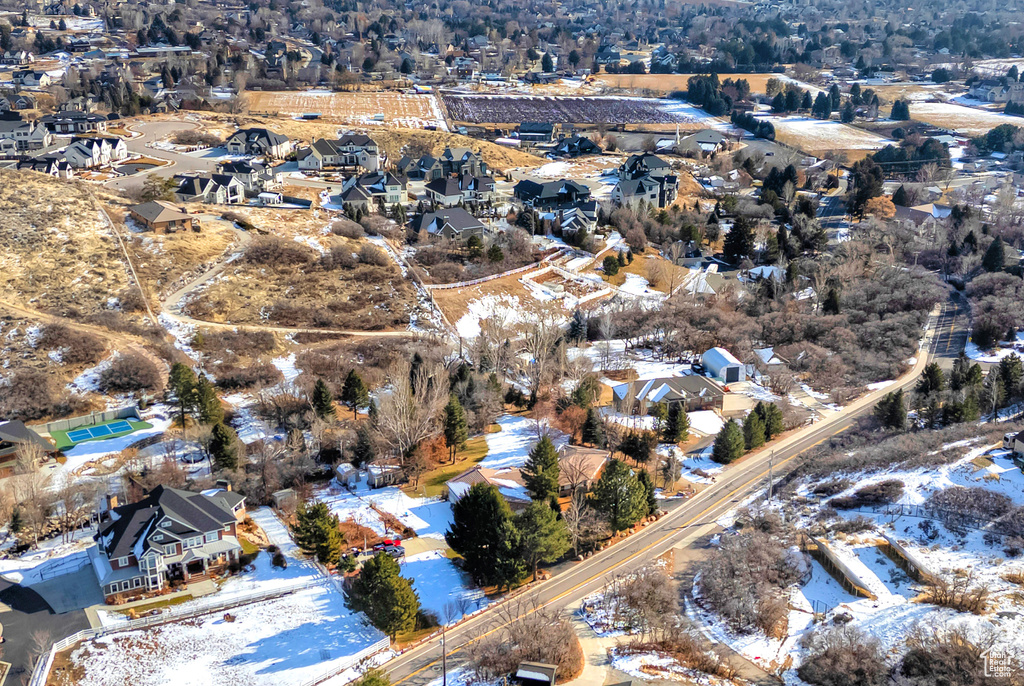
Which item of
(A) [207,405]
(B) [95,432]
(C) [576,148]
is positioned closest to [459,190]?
(C) [576,148]

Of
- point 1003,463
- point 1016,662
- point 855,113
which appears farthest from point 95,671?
point 855,113

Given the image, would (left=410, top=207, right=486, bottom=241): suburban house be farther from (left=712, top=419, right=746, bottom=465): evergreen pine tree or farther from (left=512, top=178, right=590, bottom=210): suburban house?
(left=712, top=419, right=746, bottom=465): evergreen pine tree

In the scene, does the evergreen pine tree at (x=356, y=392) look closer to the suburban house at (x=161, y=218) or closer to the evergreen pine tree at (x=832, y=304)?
Result: the suburban house at (x=161, y=218)

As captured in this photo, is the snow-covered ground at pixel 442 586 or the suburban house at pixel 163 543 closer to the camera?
the snow-covered ground at pixel 442 586

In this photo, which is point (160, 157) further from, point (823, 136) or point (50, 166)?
point (823, 136)

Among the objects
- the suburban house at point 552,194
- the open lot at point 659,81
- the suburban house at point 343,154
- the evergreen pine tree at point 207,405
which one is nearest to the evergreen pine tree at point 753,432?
the evergreen pine tree at point 207,405

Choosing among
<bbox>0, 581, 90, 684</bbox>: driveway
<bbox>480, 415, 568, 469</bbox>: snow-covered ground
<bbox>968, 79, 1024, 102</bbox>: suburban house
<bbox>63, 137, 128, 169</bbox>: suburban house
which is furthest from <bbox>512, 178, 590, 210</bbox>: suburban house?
<bbox>968, 79, 1024, 102</bbox>: suburban house
